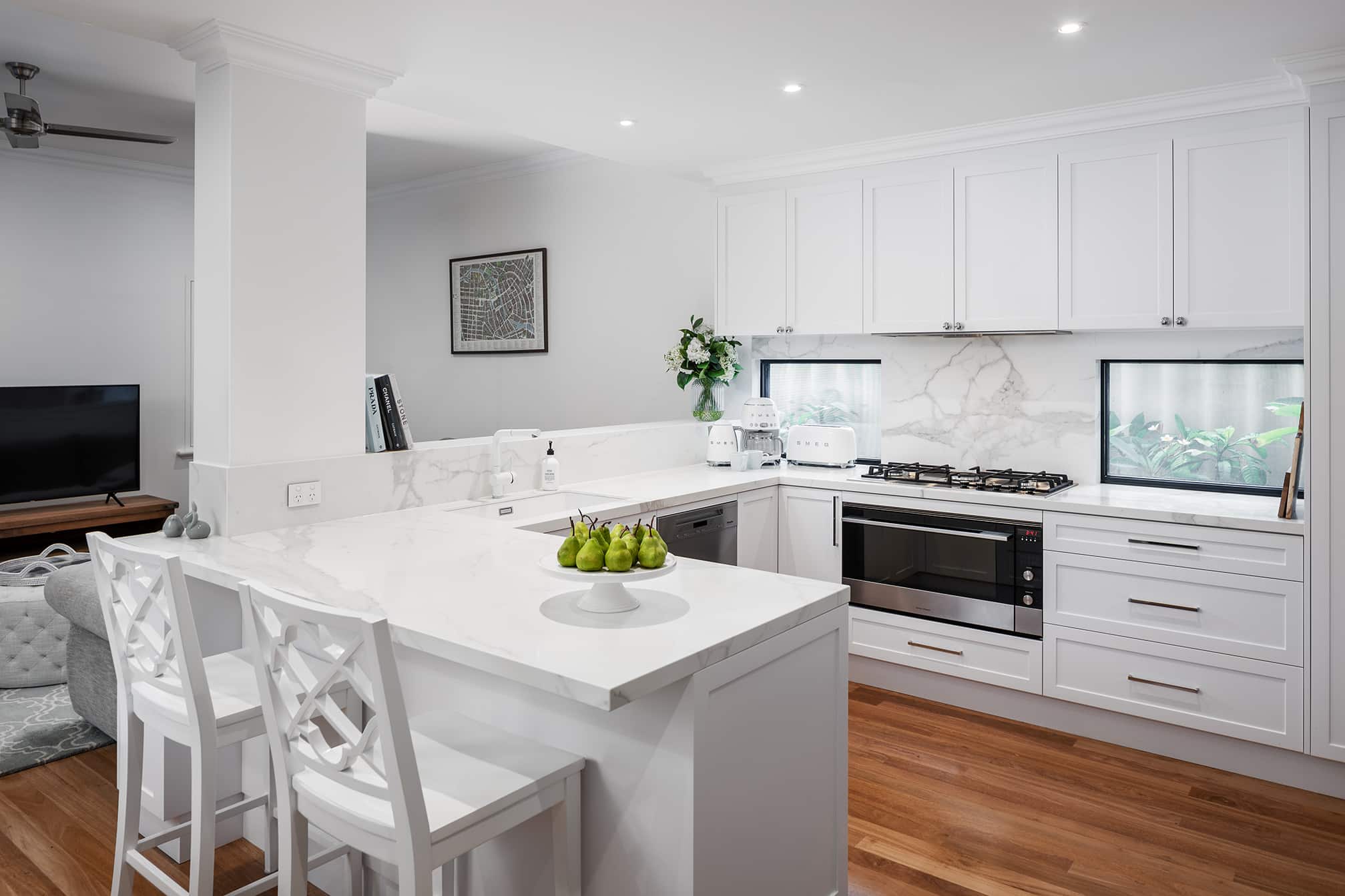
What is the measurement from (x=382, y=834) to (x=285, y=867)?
0.39 meters

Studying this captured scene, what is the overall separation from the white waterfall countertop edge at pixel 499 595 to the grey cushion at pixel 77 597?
0.44m

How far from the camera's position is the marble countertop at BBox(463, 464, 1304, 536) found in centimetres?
301

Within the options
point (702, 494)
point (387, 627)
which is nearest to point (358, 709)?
point (387, 627)

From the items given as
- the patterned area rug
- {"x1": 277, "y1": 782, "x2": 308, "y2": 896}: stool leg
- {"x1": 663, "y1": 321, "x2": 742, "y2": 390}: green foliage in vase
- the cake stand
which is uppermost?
{"x1": 663, "y1": 321, "x2": 742, "y2": 390}: green foliage in vase

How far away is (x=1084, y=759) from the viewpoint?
3139 millimetres

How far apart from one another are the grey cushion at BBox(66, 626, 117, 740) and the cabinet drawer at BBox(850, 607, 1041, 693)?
2.93 metres

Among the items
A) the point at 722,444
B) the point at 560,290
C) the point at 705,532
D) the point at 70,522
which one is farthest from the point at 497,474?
the point at 70,522

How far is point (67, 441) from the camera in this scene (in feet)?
18.0

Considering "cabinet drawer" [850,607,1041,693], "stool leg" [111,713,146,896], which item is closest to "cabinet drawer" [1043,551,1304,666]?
"cabinet drawer" [850,607,1041,693]

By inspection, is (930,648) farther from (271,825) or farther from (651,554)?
(271,825)

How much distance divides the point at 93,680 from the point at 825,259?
138 inches

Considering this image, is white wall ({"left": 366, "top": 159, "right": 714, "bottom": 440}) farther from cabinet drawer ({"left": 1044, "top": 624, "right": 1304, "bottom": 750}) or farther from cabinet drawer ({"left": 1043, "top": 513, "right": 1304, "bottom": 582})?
cabinet drawer ({"left": 1044, "top": 624, "right": 1304, "bottom": 750})

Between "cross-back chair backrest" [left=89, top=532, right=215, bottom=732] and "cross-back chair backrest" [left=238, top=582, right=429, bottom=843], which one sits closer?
"cross-back chair backrest" [left=238, top=582, right=429, bottom=843]

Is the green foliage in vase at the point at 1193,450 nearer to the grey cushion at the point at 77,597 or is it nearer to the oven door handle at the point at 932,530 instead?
the oven door handle at the point at 932,530
